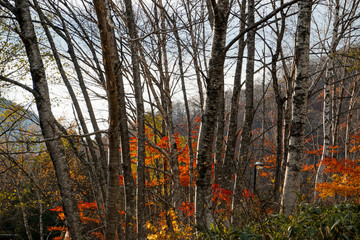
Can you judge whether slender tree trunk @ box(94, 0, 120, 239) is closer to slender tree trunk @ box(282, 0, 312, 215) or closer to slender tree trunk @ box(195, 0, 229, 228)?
slender tree trunk @ box(195, 0, 229, 228)

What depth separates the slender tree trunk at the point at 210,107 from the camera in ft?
9.37

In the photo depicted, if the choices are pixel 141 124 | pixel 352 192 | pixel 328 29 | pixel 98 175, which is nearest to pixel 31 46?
pixel 141 124

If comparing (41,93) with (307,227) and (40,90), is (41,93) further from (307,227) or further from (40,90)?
(307,227)

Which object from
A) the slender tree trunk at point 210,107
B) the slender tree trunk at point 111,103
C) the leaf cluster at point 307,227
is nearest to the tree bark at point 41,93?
the slender tree trunk at point 111,103

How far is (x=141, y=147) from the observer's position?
4844 mm

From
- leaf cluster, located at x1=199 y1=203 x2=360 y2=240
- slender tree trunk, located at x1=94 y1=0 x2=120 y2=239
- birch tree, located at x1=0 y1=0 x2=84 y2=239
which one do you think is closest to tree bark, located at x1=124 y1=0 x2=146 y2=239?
birch tree, located at x1=0 y1=0 x2=84 y2=239

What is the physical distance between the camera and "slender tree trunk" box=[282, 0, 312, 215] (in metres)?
3.15

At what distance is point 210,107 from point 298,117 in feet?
4.07

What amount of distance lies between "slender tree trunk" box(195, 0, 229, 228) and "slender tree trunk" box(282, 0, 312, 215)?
1071mm

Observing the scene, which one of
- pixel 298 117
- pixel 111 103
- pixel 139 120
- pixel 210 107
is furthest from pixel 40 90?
pixel 298 117

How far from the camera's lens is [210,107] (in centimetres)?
293

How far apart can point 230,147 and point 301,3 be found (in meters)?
3.28

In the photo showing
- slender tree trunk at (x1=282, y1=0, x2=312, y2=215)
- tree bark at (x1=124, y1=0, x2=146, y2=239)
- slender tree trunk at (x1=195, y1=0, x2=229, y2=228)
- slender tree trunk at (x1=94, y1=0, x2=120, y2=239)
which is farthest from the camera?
tree bark at (x1=124, y1=0, x2=146, y2=239)

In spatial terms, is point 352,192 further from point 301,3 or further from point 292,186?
point 301,3
